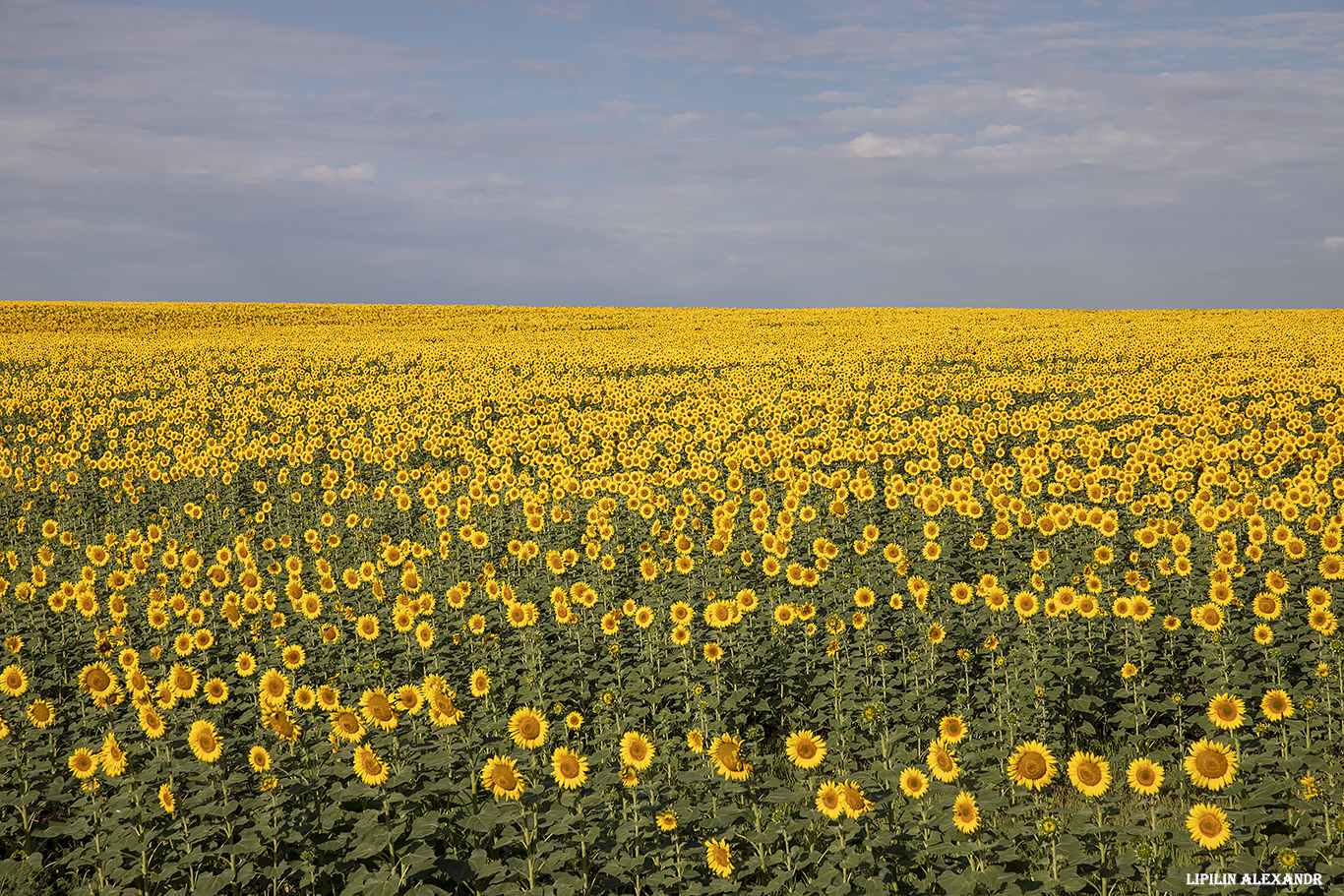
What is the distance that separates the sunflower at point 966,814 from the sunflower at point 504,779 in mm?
2342

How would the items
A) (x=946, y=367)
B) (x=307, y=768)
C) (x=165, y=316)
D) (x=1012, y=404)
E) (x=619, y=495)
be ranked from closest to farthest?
1. (x=307, y=768)
2. (x=619, y=495)
3. (x=1012, y=404)
4. (x=946, y=367)
5. (x=165, y=316)

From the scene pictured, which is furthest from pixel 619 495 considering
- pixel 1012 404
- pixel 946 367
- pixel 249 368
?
pixel 249 368

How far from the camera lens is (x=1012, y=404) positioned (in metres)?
19.5

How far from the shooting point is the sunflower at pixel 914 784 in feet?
15.4

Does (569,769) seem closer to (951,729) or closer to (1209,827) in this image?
(951,729)

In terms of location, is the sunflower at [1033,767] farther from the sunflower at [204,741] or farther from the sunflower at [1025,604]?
the sunflower at [204,741]

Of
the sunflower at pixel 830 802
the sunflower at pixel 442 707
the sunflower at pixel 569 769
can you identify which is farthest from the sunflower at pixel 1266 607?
the sunflower at pixel 442 707

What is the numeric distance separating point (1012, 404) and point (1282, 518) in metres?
10.2

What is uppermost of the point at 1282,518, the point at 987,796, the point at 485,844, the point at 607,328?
the point at 607,328

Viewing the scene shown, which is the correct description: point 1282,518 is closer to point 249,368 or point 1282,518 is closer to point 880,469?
point 880,469

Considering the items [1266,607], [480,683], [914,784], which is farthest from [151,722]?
[1266,607]

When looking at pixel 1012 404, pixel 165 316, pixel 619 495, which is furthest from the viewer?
pixel 165 316

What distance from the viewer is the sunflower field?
484cm

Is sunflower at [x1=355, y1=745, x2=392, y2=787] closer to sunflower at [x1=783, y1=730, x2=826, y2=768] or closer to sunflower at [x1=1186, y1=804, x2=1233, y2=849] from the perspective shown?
sunflower at [x1=783, y1=730, x2=826, y2=768]
